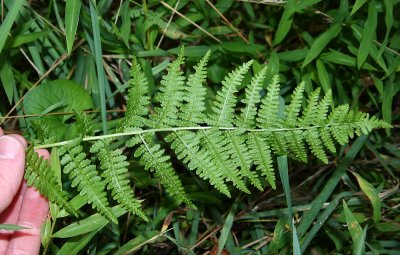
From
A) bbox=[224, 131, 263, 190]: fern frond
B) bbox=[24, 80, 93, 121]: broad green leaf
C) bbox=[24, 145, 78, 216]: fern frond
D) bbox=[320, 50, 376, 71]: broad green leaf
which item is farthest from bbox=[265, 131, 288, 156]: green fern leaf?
bbox=[24, 80, 93, 121]: broad green leaf

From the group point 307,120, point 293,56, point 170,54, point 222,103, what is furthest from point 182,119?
point 293,56

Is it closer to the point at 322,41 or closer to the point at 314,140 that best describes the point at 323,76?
the point at 322,41

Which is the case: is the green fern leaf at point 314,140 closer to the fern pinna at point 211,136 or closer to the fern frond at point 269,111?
the fern pinna at point 211,136

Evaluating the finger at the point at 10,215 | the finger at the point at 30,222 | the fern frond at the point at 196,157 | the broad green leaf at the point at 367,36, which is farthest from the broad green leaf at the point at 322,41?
the finger at the point at 10,215

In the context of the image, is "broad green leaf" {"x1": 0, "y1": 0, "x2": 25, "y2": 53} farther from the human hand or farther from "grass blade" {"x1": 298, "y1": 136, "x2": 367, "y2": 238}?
"grass blade" {"x1": 298, "y1": 136, "x2": 367, "y2": 238}

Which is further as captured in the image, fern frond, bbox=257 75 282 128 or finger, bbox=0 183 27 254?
finger, bbox=0 183 27 254

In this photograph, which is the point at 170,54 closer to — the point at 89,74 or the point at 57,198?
the point at 89,74
